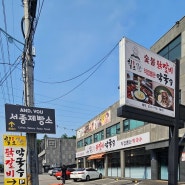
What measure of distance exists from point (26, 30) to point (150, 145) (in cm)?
1974

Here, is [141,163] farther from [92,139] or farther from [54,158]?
[54,158]

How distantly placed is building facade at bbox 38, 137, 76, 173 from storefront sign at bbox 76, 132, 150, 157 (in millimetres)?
35448

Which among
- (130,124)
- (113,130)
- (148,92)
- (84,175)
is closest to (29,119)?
(148,92)

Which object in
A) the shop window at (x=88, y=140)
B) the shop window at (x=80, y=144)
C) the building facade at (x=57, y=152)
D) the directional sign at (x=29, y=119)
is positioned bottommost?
the building facade at (x=57, y=152)

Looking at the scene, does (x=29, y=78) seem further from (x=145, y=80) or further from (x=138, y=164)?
(x=138, y=164)

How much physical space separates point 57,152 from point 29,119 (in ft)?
275

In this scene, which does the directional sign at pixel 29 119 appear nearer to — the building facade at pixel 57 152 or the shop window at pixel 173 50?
the shop window at pixel 173 50

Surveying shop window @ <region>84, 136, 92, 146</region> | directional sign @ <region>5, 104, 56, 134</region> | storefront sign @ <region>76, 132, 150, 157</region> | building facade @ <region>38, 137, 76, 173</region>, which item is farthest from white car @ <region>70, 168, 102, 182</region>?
building facade @ <region>38, 137, 76, 173</region>

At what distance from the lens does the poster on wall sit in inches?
447

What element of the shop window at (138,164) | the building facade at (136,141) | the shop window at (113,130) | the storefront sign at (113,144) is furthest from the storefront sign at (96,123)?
the shop window at (138,164)

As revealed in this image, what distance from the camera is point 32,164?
1334 centimetres

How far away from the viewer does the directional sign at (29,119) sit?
43.5 feet

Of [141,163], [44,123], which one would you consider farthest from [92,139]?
[44,123]

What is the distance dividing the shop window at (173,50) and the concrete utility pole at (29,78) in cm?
1653
